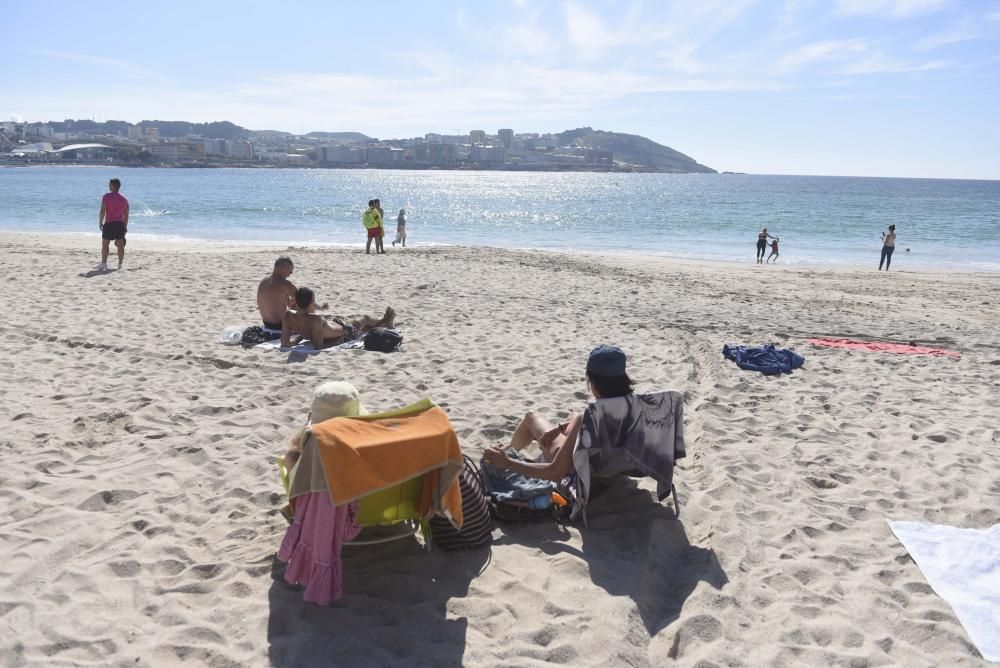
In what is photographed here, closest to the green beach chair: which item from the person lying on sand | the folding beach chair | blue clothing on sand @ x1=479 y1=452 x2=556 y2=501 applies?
the folding beach chair

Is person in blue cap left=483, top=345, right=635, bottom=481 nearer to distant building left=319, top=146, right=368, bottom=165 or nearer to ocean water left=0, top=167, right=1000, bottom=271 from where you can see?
ocean water left=0, top=167, right=1000, bottom=271

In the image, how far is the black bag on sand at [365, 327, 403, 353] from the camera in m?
7.27

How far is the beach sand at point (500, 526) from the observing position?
2.90 m

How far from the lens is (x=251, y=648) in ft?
9.08

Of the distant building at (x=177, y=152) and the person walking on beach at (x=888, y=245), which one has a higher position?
the distant building at (x=177, y=152)

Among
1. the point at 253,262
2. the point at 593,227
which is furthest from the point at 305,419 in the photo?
the point at 593,227

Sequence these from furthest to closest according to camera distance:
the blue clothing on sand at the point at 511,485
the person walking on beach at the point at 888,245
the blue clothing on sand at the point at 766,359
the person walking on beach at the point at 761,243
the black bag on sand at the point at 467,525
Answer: the person walking on beach at the point at 761,243
the person walking on beach at the point at 888,245
the blue clothing on sand at the point at 766,359
the blue clothing on sand at the point at 511,485
the black bag on sand at the point at 467,525

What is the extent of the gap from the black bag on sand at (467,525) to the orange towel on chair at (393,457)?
17 centimetres

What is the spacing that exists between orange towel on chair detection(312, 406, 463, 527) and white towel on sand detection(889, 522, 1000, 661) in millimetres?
2240

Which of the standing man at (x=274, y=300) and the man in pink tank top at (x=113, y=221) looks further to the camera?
the man in pink tank top at (x=113, y=221)

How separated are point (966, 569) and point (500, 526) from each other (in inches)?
89.4

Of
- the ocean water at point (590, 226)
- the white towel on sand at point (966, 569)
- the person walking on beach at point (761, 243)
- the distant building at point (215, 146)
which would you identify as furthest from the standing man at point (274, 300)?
the distant building at point (215, 146)

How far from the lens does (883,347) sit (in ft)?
27.1

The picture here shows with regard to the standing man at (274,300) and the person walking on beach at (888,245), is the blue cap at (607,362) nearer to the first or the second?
the standing man at (274,300)
